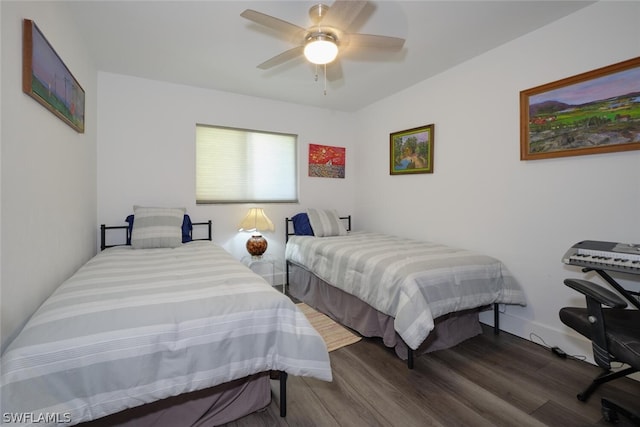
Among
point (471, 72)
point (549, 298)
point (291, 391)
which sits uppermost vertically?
point (471, 72)

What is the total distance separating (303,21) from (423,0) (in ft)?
2.72

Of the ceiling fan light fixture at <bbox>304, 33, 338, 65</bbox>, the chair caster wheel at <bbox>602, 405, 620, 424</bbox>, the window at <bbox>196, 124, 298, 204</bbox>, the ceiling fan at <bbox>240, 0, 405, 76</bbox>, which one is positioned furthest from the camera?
the window at <bbox>196, 124, 298, 204</bbox>

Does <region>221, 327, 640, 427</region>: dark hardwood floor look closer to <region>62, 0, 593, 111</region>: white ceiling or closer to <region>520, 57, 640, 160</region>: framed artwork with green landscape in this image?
<region>520, 57, 640, 160</region>: framed artwork with green landscape

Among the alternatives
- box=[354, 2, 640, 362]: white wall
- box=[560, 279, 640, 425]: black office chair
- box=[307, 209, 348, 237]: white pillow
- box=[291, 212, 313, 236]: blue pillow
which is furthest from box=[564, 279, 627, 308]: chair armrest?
box=[291, 212, 313, 236]: blue pillow

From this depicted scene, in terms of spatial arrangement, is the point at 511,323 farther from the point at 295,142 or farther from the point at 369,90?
the point at 295,142

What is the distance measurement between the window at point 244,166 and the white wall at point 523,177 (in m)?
1.60

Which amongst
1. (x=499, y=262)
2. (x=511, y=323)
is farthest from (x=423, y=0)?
(x=511, y=323)

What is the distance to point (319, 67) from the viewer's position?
9.05 ft

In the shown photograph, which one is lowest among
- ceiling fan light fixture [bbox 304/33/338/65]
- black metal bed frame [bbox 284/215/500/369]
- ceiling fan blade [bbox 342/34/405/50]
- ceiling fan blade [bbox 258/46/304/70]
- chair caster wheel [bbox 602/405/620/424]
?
chair caster wheel [bbox 602/405/620/424]

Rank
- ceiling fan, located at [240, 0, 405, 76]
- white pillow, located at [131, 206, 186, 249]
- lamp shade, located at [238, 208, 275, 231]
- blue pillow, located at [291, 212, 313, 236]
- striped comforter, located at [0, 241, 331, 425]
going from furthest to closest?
blue pillow, located at [291, 212, 313, 236] → lamp shade, located at [238, 208, 275, 231] → white pillow, located at [131, 206, 186, 249] → ceiling fan, located at [240, 0, 405, 76] → striped comforter, located at [0, 241, 331, 425]

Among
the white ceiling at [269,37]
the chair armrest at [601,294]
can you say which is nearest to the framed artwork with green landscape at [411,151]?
the white ceiling at [269,37]

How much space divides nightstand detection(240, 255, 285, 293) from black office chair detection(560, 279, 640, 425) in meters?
2.85

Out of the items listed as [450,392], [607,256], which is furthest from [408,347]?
[607,256]

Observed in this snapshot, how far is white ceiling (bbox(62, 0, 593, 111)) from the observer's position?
1963 millimetres
